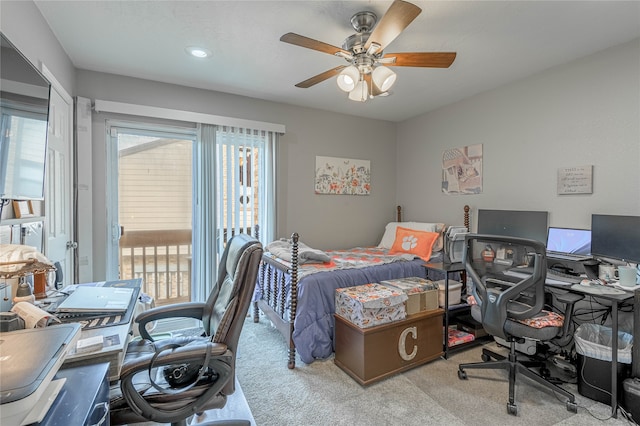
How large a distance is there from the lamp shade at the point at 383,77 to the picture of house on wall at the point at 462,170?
6.33 ft

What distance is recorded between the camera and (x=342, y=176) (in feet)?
13.2

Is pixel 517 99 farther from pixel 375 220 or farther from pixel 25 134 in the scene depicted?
pixel 25 134

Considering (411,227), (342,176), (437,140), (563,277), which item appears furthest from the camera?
(342,176)

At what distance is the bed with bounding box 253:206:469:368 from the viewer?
2.31m

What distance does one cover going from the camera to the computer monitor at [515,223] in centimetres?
269

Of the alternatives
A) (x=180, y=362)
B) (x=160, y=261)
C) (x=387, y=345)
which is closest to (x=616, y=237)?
(x=387, y=345)

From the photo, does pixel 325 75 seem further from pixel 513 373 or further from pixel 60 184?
pixel 513 373

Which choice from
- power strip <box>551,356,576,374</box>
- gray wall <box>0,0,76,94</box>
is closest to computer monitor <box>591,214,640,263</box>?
power strip <box>551,356,576,374</box>

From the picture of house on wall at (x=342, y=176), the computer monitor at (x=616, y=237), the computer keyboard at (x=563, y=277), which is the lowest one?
the computer keyboard at (x=563, y=277)

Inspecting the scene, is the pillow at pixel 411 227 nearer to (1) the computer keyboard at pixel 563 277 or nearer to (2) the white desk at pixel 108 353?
(1) the computer keyboard at pixel 563 277

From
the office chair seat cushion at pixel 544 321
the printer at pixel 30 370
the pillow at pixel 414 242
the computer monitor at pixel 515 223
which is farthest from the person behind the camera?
the pillow at pixel 414 242

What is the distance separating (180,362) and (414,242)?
276cm

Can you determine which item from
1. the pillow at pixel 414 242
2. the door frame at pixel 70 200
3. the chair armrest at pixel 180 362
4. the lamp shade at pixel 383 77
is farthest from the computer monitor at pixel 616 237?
the door frame at pixel 70 200

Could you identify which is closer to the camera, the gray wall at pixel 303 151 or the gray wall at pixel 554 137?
the gray wall at pixel 554 137
